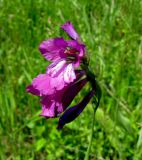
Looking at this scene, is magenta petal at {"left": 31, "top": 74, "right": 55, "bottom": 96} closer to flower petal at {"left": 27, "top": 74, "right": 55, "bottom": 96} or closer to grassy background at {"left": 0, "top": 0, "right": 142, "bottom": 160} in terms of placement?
flower petal at {"left": 27, "top": 74, "right": 55, "bottom": 96}

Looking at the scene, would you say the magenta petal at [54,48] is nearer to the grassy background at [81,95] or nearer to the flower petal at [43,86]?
the flower petal at [43,86]

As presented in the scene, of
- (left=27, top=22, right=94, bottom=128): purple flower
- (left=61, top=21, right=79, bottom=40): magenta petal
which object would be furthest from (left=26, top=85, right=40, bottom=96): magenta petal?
(left=61, top=21, right=79, bottom=40): magenta petal

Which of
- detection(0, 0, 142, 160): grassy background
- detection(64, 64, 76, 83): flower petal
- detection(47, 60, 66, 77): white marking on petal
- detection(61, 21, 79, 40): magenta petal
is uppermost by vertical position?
detection(61, 21, 79, 40): magenta petal

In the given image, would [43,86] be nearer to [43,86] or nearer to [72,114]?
[43,86]

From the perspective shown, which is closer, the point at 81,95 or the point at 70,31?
the point at 70,31

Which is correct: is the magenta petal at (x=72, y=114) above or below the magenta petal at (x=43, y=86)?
below

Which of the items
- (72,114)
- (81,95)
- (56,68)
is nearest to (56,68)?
(56,68)

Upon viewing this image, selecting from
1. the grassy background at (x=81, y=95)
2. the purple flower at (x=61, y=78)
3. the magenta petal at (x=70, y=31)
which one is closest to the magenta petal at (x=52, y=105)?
the purple flower at (x=61, y=78)
